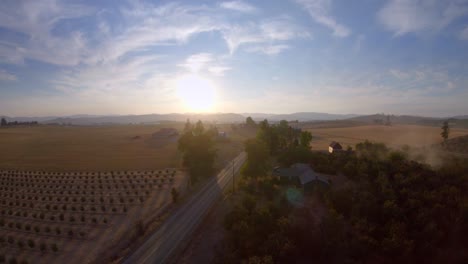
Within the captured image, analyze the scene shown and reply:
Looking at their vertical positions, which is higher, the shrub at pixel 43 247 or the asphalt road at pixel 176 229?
the asphalt road at pixel 176 229

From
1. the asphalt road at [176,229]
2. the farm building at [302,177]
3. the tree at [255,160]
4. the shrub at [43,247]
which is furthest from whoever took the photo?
the tree at [255,160]

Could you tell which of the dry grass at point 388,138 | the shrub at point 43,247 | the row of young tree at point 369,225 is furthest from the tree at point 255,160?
the dry grass at point 388,138

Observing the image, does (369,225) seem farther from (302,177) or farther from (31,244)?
(31,244)

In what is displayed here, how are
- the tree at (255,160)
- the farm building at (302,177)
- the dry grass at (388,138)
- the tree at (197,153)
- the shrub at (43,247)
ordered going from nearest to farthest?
1. the shrub at (43,247)
2. the farm building at (302,177)
3. the tree at (255,160)
4. the tree at (197,153)
5. the dry grass at (388,138)

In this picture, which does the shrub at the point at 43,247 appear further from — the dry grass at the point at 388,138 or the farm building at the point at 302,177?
the dry grass at the point at 388,138

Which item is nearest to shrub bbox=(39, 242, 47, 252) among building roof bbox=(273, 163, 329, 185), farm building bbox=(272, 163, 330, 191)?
farm building bbox=(272, 163, 330, 191)

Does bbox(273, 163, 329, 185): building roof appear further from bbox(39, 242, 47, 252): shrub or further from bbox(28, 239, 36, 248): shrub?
bbox(28, 239, 36, 248): shrub

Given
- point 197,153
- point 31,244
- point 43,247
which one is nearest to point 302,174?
point 197,153
